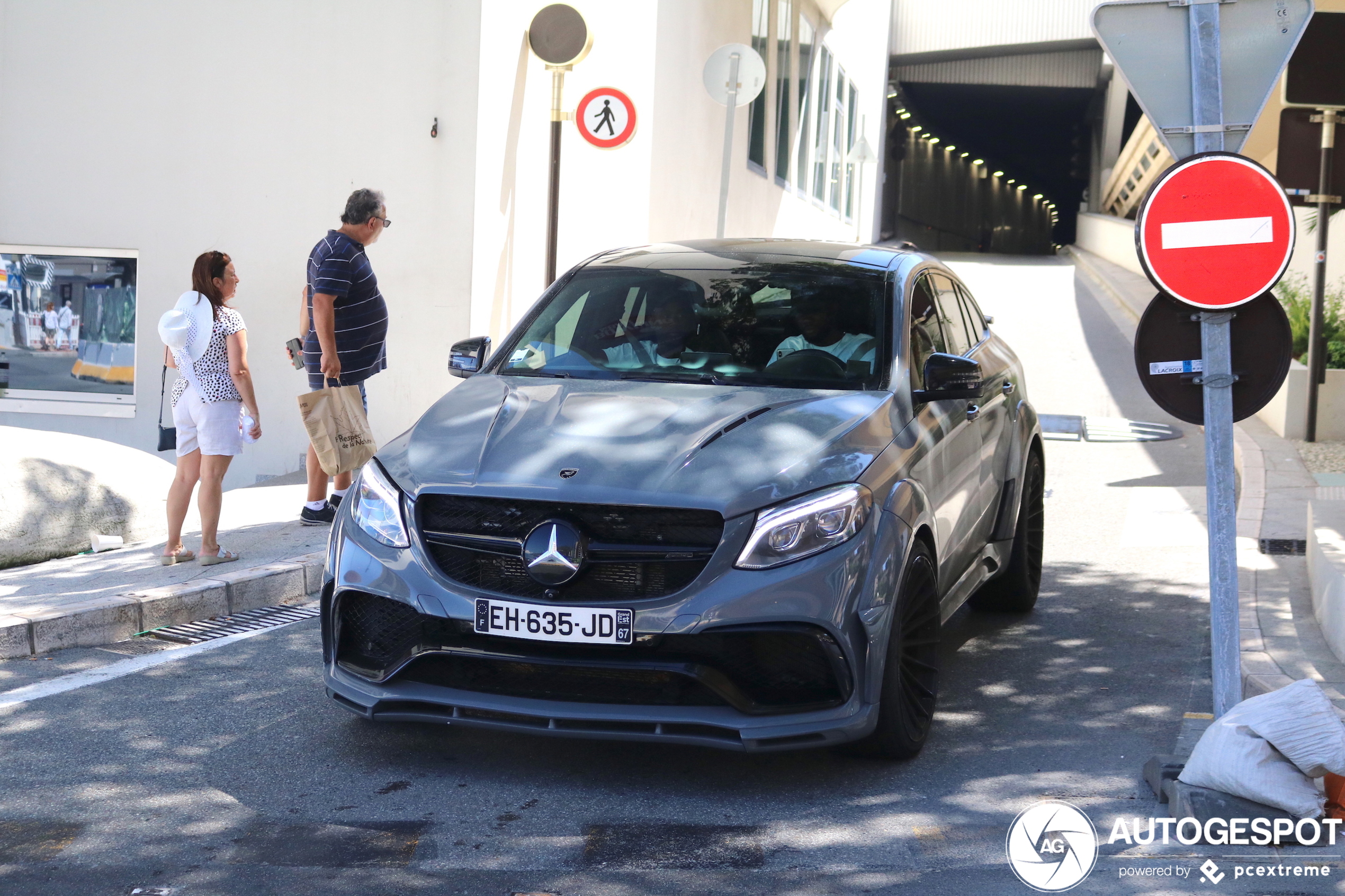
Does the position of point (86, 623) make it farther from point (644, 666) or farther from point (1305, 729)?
point (1305, 729)

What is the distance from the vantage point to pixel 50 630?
5766 millimetres

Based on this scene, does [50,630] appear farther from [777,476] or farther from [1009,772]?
[1009,772]

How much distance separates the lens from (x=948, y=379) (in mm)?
4957

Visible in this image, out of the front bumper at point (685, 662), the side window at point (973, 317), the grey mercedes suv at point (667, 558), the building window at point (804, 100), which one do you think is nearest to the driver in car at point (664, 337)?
the grey mercedes suv at point (667, 558)

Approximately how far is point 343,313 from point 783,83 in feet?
53.0

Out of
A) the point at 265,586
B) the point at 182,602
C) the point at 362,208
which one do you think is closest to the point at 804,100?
the point at 362,208

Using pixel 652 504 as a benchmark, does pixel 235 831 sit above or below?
below

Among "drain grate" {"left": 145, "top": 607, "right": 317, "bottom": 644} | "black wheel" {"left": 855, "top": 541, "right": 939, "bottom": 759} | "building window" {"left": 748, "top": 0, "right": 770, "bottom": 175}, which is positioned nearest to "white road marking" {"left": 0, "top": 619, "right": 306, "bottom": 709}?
"drain grate" {"left": 145, "top": 607, "right": 317, "bottom": 644}

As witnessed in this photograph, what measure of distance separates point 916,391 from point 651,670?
160cm

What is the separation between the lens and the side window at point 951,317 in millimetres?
5938

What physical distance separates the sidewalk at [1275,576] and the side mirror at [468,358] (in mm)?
3120

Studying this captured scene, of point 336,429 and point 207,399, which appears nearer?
point 207,399

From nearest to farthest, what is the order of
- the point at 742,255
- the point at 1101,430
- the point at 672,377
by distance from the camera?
the point at 672,377 < the point at 742,255 < the point at 1101,430

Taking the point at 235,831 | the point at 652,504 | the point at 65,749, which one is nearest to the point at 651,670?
the point at 652,504
